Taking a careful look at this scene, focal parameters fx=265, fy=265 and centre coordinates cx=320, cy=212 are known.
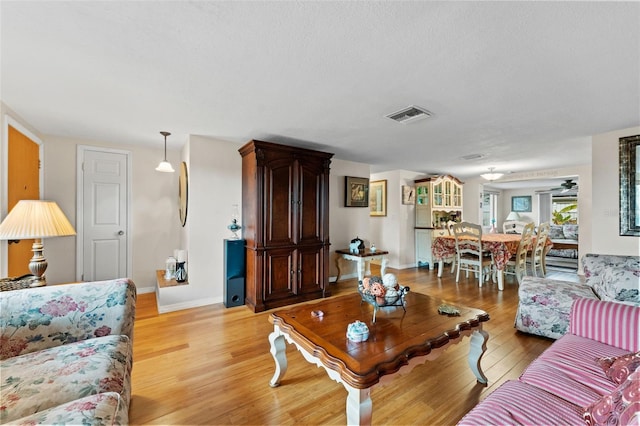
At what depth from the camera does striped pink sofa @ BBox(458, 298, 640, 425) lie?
88cm

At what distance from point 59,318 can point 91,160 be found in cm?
285

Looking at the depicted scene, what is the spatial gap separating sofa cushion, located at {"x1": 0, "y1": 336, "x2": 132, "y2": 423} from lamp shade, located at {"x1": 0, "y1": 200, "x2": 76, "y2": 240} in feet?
3.39

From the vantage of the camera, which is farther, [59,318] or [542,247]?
[542,247]

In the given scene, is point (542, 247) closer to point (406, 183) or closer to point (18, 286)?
point (406, 183)

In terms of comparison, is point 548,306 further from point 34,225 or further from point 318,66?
point 34,225

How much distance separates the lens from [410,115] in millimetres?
2594

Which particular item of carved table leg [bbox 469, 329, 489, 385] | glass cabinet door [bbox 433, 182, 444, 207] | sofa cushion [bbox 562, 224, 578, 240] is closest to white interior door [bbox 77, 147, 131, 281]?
carved table leg [bbox 469, 329, 489, 385]

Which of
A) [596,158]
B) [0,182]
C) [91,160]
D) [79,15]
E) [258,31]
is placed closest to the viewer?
[79,15]

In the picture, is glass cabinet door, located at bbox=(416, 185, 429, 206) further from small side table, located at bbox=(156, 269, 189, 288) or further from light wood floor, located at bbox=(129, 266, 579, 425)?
small side table, located at bbox=(156, 269, 189, 288)

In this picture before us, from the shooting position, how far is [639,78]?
1876mm

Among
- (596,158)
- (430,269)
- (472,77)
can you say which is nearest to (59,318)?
(472,77)

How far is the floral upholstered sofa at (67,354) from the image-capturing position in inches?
38.0

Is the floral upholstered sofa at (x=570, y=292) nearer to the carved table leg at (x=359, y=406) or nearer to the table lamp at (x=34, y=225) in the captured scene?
the carved table leg at (x=359, y=406)

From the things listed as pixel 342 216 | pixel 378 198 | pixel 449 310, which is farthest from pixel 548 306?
pixel 378 198
